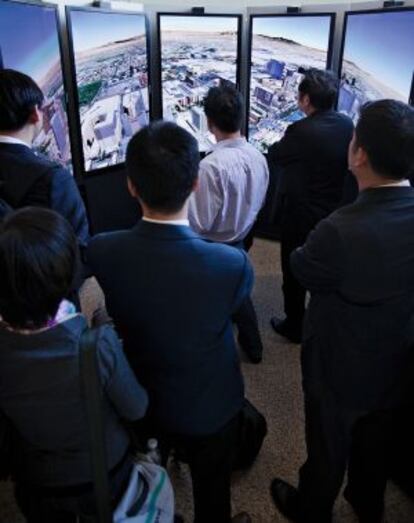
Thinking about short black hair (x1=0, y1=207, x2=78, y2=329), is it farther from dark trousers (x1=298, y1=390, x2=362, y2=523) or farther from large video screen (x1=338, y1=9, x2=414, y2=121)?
large video screen (x1=338, y1=9, x2=414, y2=121)

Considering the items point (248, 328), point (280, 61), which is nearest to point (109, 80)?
point (280, 61)

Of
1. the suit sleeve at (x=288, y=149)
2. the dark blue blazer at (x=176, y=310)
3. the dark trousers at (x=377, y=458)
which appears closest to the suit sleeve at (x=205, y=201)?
the suit sleeve at (x=288, y=149)

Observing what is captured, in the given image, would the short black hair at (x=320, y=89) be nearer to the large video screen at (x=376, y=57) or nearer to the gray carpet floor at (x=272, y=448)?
the large video screen at (x=376, y=57)

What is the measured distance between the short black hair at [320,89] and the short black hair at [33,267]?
5.25ft

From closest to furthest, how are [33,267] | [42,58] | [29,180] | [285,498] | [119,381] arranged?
[33,267], [119,381], [29,180], [285,498], [42,58]

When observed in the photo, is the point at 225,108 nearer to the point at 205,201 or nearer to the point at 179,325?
the point at 205,201

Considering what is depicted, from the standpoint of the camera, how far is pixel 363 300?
45.9 inches

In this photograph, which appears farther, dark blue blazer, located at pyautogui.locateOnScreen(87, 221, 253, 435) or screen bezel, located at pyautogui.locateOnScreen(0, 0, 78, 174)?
screen bezel, located at pyautogui.locateOnScreen(0, 0, 78, 174)

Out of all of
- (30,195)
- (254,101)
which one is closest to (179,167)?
(30,195)

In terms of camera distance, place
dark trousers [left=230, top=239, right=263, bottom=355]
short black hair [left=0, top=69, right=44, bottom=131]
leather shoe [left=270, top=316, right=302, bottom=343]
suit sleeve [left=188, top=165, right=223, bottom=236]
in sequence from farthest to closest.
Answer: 1. leather shoe [left=270, top=316, right=302, bottom=343]
2. dark trousers [left=230, top=239, right=263, bottom=355]
3. suit sleeve [left=188, top=165, right=223, bottom=236]
4. short black hair [left=0, top=69, right=44, bottom=131]

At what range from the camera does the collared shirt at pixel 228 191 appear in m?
1.92

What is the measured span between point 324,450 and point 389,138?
886 mm

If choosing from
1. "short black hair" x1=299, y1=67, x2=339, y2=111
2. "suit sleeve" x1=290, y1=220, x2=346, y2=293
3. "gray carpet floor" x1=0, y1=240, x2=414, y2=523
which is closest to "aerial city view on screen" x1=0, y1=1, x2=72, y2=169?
"gray carpet floor" x1=0, y1=240, x2=414, y2=523

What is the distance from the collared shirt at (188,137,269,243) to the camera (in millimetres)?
1922
